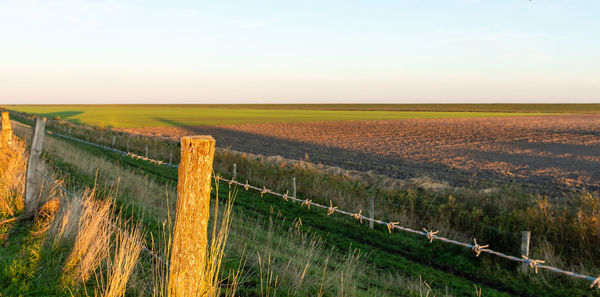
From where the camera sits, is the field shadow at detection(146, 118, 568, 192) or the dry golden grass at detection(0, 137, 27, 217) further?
the field shadow at detection(146, 118, 568, 192)

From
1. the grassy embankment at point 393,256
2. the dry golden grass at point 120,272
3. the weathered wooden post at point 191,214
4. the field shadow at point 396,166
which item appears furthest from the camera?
the field shadow at point 396,166

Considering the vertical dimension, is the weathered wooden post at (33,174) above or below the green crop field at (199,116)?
above

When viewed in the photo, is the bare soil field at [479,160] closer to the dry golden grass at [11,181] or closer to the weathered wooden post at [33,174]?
the dry golden grass at [11,181]

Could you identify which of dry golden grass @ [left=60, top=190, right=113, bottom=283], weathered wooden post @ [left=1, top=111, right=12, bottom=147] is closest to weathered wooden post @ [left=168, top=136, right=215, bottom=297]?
dry golden grass @ [left=60, top=190, right=113, bottom=283]

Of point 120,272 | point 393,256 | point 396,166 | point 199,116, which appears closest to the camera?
point 120,272

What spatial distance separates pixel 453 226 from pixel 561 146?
29847 millimetres

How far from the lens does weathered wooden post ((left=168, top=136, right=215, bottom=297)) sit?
2801 mm

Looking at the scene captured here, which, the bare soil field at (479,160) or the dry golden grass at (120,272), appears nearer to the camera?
the dry golden grass at (120,272)

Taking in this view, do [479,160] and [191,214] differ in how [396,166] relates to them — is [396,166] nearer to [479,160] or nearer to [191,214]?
[479,160]

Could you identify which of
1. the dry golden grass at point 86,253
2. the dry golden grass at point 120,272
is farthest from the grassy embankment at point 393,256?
the dry golden grass at point 120,272

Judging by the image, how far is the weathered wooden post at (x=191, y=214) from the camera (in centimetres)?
280

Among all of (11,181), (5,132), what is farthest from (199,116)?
(11,181)

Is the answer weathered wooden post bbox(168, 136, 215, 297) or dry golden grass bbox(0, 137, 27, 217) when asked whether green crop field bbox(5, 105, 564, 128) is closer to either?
dry golden grass bbox(0, 137, 27, 217)

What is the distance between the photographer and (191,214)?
2.87 metres
